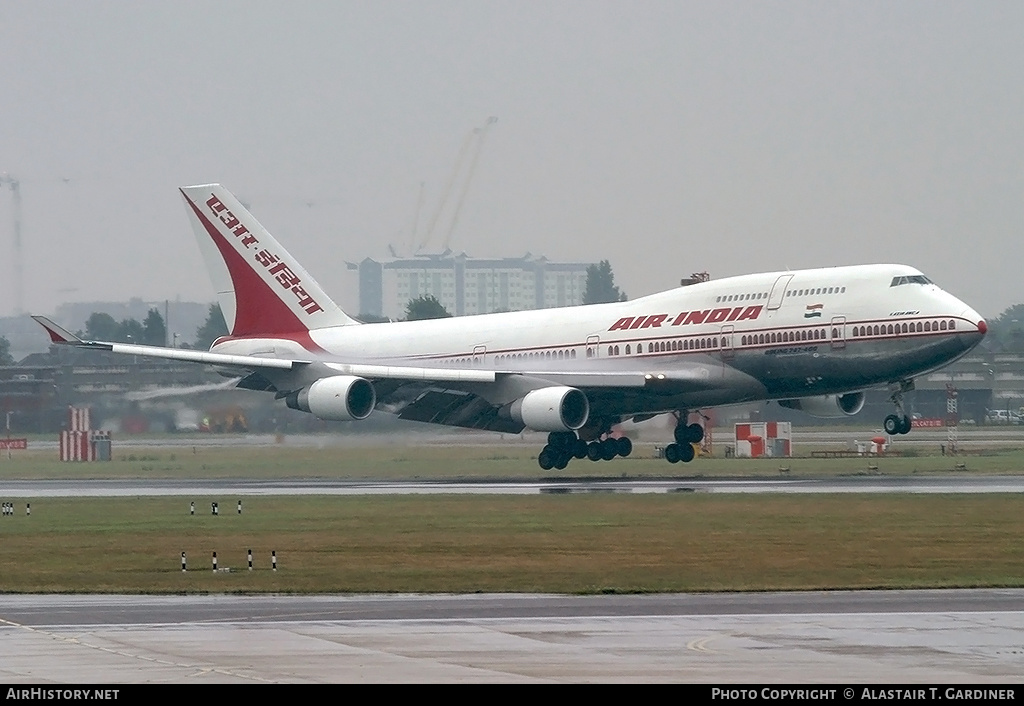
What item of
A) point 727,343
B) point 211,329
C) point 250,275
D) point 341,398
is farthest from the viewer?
point 211,329

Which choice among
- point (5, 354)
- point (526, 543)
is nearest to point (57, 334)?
point (526, 543)

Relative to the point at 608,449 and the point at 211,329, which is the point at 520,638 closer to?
the point at 608,449

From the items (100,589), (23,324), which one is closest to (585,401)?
(100,589)

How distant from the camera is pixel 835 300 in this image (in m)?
52.1

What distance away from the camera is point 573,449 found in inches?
2269

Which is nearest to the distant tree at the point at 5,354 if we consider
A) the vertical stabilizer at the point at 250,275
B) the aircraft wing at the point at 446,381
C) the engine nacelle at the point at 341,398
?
the vertical stabilizer at the point at 250,275

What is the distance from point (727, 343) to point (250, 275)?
21.7 metres

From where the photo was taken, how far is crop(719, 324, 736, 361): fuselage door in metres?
53.8

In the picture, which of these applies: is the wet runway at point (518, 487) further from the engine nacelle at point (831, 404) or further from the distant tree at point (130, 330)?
the distant tree at point (130, 330)

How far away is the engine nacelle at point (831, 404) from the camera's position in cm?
5694

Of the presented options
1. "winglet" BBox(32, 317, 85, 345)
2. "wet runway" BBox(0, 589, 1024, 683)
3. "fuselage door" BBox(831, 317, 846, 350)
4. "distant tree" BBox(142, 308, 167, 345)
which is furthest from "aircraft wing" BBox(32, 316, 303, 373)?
"distant tree" BBox(142, 308, 167, 345)

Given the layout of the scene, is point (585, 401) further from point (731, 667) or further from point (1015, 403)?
point (1015, 403)

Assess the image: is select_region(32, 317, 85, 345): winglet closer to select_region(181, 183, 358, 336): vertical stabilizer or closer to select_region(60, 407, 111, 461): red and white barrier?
select_region(181, 183, 358, 336): vertical stabilizer

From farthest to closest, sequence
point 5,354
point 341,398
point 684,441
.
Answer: point 5,354 → point 684,441 → point 341,398
